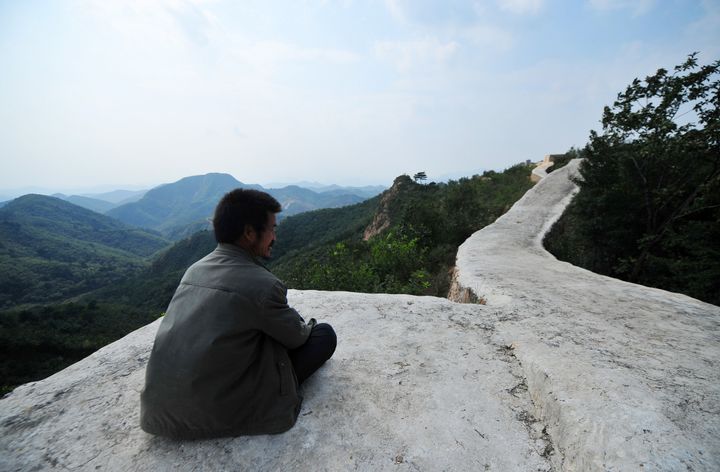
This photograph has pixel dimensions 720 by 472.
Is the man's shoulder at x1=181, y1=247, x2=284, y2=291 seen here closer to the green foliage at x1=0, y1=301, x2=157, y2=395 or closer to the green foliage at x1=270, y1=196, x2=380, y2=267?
the green foliage at x1=0, y1=301, x2=157, y2=395

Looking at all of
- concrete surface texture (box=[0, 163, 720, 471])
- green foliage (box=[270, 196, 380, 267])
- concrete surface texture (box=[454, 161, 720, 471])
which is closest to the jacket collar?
concrete surface texture (box=[0, 163, 720, 471])

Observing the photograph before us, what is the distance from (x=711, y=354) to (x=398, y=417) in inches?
110

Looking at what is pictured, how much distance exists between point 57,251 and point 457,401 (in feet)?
432

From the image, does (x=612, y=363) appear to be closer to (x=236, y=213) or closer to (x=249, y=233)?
(x=249, y=233)

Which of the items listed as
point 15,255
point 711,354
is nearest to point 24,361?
point 711,354

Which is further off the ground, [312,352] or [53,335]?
[312,352]

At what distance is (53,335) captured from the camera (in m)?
31.5

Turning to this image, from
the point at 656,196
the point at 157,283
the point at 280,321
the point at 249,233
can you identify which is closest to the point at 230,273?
the point at 249,233

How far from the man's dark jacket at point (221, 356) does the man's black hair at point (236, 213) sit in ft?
0.28

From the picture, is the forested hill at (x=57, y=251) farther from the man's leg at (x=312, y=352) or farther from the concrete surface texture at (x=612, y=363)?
the concrete surface texture at (x=612, y=363)

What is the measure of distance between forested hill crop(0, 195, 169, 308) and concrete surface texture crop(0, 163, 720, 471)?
3456 inches

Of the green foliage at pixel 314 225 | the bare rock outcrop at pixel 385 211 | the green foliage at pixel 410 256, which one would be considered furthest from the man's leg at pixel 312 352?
the green foliage at pixel 314 225

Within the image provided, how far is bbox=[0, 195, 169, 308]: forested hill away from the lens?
6812 cm

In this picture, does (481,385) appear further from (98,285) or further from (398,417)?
(98,285)
